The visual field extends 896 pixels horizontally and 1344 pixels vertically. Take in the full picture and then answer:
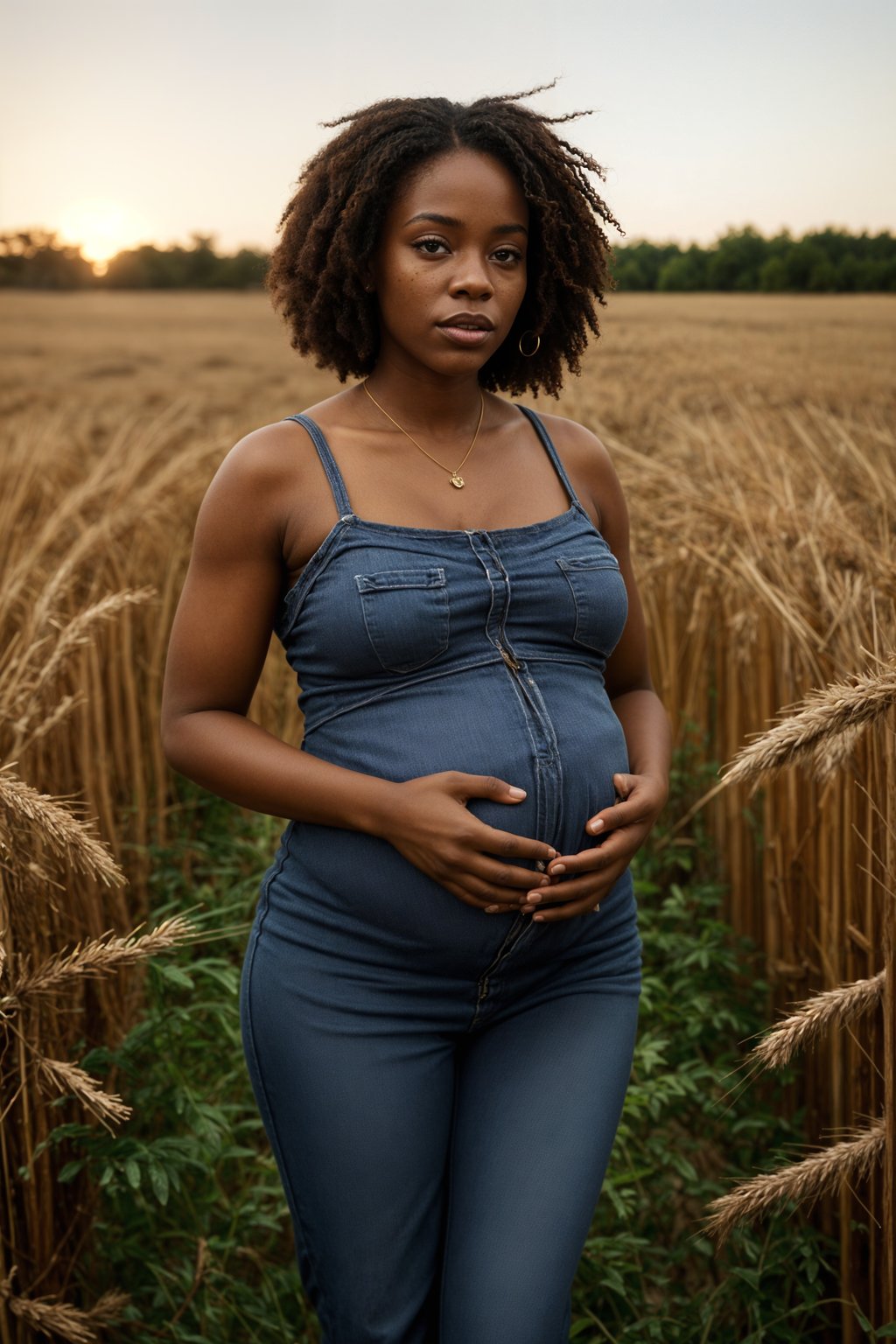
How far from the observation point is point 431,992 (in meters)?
1.08

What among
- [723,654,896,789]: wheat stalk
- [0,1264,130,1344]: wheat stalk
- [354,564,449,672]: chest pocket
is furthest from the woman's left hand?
[0,1264,130,1344]: wheat stalk

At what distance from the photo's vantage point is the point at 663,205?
3.27m

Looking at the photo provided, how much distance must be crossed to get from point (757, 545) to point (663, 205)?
5.63ft

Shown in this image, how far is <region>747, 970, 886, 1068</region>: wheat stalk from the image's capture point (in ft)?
3.51

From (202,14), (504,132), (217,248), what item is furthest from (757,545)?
(217,248)

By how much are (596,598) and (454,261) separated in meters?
0.36

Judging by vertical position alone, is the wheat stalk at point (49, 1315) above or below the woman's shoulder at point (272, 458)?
below

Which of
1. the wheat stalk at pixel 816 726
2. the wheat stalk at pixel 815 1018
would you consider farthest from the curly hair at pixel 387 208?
the wheat stalk at pixel 815 1018

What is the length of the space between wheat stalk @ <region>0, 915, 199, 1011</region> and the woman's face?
1.97 feet

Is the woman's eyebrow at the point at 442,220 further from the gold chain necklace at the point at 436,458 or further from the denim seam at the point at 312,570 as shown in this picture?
the denim seam at the point at 312,570

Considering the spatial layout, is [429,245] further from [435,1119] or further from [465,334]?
[435,1119]

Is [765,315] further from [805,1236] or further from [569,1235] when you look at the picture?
[569,1235]

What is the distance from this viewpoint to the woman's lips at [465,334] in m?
1.16

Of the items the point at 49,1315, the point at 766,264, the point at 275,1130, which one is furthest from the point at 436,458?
the point at 766,264
